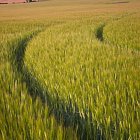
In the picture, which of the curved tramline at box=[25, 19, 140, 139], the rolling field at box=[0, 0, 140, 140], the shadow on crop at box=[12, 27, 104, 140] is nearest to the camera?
the rolling field at box=[0, 0, 140, 140]

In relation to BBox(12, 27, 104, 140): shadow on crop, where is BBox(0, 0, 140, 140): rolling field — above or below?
above

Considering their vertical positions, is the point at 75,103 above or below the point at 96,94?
below

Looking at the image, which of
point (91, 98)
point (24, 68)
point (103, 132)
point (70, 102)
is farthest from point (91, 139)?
point (24, 68)

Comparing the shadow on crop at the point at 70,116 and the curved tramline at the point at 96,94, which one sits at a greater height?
the curved tramline at the point at 96,94

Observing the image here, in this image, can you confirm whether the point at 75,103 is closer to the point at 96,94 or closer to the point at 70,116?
the point at 70,116

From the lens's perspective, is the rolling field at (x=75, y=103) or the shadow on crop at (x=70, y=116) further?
the shadow on crop at (x=70, y=116)

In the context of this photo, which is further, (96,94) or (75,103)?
(75,103)

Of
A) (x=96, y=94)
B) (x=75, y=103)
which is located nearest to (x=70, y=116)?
(x=75, y=103)

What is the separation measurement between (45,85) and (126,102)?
1.28 metres

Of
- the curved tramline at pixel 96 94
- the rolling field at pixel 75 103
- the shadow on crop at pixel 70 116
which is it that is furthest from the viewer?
the shadow on crop at pixel 70 116

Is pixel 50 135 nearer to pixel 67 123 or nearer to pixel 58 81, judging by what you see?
pixel 67 123

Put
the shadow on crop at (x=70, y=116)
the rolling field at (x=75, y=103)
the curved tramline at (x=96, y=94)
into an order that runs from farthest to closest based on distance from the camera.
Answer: the shadow on crop at (x=70, y=116) → the curved tramline at (x=96, y=94) → the rolling field at (x=75, y=103)

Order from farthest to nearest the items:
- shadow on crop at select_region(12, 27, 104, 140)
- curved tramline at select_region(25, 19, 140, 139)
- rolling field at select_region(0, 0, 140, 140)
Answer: shadow on crop at select_region(12, 27, 104, 140) < curved tramline at select_region(25, 19, 140, 139) < rolling field at select_region(0, 0, 140, 140)

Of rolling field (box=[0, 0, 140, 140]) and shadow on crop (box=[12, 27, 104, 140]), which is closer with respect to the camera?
rolling field (box=[0, 0, 140, 140])
